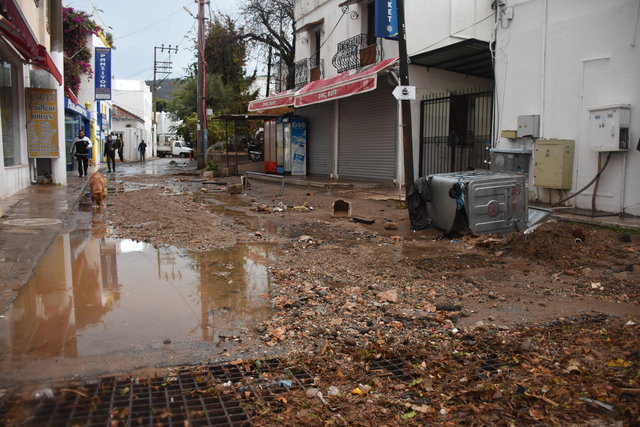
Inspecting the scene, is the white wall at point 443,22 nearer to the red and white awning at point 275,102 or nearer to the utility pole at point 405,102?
the red and white awning at point 275,102

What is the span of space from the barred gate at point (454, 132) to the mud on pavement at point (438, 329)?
644 cm

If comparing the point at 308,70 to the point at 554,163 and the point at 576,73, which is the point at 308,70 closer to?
the point at 576,73

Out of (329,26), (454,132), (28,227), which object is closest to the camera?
(28,227)

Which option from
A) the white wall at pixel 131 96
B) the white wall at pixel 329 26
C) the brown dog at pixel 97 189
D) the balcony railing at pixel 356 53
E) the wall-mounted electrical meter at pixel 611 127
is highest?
the white wall at pixel 131 96

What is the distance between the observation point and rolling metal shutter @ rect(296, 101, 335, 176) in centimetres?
2155

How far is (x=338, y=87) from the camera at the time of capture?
16.1 meters

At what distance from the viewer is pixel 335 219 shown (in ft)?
34.4

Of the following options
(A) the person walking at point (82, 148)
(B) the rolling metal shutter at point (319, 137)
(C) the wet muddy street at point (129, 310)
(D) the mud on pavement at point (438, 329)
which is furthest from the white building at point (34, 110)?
(B) the rolling metal shutter at point (319, 137)

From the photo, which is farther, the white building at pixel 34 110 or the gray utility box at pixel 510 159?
the white building at pixel 34 110

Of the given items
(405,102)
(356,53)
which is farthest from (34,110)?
(405,102)

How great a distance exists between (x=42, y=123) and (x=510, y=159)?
1312 cm

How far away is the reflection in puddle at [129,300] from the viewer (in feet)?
13.3

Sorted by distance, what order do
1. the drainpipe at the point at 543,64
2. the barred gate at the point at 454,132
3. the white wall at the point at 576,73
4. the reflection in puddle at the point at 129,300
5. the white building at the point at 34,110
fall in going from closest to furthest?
the reflection in puddle at the point at 129,300 → the white wall at the point at 576,73 → the drainpipe at the point at 543,64 → the white building at the point at 34,110 → the barred gate at the point at 454,132

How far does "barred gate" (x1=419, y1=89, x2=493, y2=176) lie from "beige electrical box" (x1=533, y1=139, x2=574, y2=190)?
3.11 meters
